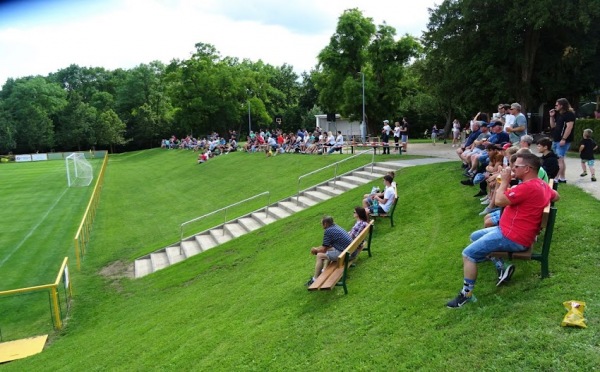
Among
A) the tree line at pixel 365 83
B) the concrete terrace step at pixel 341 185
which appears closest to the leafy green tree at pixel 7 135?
the tree line at pixel 365 83

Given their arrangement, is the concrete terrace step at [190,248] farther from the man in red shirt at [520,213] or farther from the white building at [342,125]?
the white building at [342,125]

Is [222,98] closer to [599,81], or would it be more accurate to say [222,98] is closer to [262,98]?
[262,98]

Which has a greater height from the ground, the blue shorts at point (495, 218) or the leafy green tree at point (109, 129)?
the leafy green tree at point (109, 129)

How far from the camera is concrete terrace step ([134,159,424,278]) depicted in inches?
698

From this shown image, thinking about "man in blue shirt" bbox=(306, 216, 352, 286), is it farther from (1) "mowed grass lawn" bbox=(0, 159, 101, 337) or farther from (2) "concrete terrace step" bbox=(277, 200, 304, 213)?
(2) "concrete terrace step" bbox=(277, 200, 304, 213)

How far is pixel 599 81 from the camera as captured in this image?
27.6 m

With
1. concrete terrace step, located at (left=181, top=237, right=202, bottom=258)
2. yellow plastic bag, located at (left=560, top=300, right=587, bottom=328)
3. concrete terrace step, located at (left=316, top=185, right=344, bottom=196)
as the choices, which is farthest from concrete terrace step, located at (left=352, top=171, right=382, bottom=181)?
yellow plastic bag, located at (left=560, top=300, right=587, bottom=328)

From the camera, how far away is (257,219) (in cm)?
1964

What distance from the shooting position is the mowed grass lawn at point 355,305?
555 centimetres

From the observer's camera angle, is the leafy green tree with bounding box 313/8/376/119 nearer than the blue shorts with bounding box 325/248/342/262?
No

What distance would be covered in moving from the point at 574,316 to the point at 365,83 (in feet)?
139

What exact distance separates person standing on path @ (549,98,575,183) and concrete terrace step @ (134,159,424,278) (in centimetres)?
759

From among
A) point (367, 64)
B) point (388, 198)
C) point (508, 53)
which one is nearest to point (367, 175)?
point (388, 198)

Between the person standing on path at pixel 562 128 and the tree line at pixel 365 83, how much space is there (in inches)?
572
